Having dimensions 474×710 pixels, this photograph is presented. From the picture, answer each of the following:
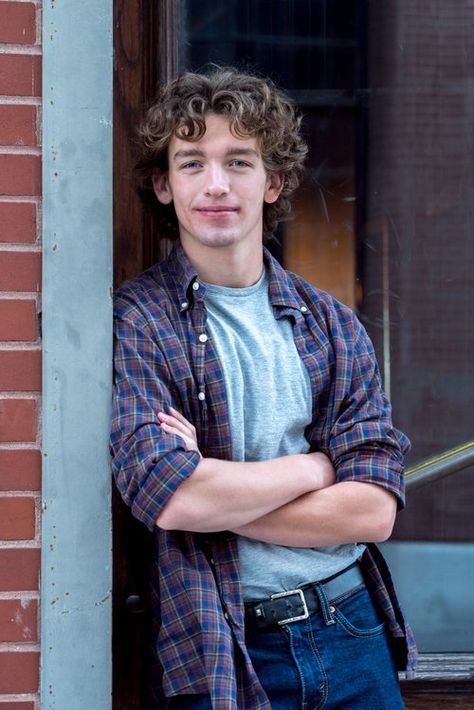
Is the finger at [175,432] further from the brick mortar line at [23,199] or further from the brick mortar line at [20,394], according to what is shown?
the brick mortar line at [23,199]

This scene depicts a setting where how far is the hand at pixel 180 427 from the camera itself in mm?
2135

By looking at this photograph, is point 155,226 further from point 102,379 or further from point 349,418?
point 349,418

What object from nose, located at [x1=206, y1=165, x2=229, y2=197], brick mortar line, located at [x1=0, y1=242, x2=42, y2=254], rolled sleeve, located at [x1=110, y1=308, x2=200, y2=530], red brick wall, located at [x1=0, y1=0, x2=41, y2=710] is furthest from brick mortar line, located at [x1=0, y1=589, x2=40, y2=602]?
nose, located at [x1=206, y1=165, x2=229, y2=197]

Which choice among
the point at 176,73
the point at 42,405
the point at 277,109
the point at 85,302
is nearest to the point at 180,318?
the point at 85,302

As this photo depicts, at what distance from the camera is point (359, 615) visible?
2.37 meters

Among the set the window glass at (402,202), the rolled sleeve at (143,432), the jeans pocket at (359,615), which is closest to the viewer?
the rolled sleeve at (143,432)

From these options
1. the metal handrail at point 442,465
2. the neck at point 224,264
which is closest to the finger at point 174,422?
the neck at point 224,264

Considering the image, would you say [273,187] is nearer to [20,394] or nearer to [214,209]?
[214,209]

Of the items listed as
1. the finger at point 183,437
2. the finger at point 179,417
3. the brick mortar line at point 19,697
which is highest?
the finger at point 179,417

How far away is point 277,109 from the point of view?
7.89 ft

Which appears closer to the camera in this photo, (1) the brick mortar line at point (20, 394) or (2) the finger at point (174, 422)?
(2) the finger at point (174, 422)

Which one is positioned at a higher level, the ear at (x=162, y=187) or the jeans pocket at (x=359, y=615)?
the ear at (x=162, y=187)

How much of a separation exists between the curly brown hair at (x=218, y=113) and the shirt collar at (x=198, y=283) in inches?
6.8

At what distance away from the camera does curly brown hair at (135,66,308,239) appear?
90.3 inches
